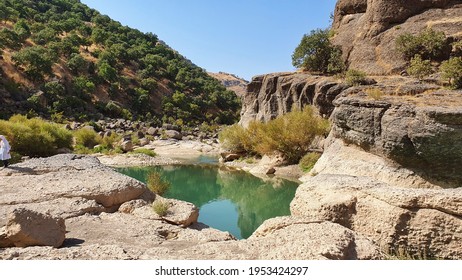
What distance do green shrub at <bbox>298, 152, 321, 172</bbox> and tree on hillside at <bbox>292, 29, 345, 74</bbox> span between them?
12.2 meters

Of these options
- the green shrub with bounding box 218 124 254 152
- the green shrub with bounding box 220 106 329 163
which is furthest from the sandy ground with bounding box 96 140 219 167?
the green shrub with bounding box 220 106 329 163

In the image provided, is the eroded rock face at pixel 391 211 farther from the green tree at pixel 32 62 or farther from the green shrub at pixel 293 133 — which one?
the green tree at pixel 32 62

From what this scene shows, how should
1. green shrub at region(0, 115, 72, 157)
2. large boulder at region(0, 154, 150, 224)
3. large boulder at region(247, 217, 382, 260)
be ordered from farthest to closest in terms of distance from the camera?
green shrub at region(0, 115, 72, 157), large boulder at region(0, 154, 150, 224), large boulder at region(247, 217, 382, 260)

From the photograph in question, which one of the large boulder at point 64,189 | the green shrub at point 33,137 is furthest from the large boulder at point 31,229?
the green shrub at point 33,137

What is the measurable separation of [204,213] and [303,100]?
2036 centimetres

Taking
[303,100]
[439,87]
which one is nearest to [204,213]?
[439,87]

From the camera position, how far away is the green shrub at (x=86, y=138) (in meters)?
43.6

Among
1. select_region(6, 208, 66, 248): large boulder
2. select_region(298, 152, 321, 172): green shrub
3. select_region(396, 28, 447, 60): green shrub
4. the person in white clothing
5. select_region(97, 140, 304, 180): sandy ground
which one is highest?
select_region(396, 28, 447, 60): green shrub

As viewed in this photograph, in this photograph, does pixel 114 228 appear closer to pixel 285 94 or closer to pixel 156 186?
pixel 156 186

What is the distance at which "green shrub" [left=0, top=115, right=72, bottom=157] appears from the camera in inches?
1243

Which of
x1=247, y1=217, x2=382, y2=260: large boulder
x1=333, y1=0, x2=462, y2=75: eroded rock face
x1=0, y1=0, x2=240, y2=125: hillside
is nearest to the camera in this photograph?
x1=247, y1=217, x2=382, y2=260: large boulder

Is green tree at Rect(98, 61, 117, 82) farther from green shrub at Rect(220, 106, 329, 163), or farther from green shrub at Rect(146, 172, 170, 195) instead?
green shrub at Rect(146, 172, 170, 195)

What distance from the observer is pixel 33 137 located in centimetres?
3294

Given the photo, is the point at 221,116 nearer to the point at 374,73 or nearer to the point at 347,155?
the point at 374,73
